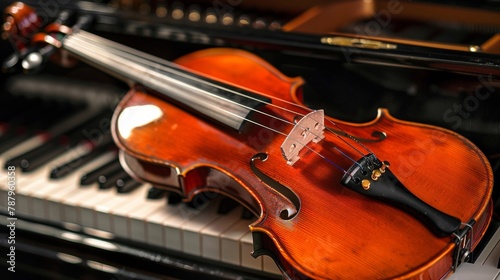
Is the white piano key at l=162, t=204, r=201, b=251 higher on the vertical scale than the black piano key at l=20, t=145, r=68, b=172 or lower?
higher

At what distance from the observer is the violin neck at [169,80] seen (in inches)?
62.6

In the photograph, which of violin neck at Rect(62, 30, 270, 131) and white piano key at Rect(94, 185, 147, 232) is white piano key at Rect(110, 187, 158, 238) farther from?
violin neck at Rect(62, 30, 270, 131)

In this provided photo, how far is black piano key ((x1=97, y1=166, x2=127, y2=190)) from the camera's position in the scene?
1.80m

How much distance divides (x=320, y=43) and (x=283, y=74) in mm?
139

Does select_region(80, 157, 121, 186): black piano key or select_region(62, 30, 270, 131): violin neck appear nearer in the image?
select_region(62, 30, 270, 131): violin neck

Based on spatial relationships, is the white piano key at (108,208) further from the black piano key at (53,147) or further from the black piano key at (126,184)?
the black piano key at (53,147)

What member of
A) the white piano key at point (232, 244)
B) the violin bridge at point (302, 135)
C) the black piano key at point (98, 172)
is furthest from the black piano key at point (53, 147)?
the violin bridge at point (302, 135)

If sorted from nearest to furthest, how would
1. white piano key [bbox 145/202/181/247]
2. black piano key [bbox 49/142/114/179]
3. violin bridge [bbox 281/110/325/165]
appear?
violin bridge [bbox 281/110/325/165] < white piano key [bbox 145/202/181/247] < black piano key [bbox 49/142/114/179]

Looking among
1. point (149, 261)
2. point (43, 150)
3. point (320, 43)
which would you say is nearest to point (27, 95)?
point (43, 150)

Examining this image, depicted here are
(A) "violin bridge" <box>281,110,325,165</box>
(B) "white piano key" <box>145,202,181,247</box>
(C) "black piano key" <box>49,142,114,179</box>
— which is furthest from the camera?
(C) "black piano key" <box>49,142,114,179</box>

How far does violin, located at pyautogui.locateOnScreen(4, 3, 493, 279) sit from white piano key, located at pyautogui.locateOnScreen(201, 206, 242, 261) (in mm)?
92

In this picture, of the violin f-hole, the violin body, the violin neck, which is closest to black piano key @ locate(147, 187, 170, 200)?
the violin body

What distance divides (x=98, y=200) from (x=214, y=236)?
0.35 metres

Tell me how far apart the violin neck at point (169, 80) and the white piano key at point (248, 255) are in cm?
24
